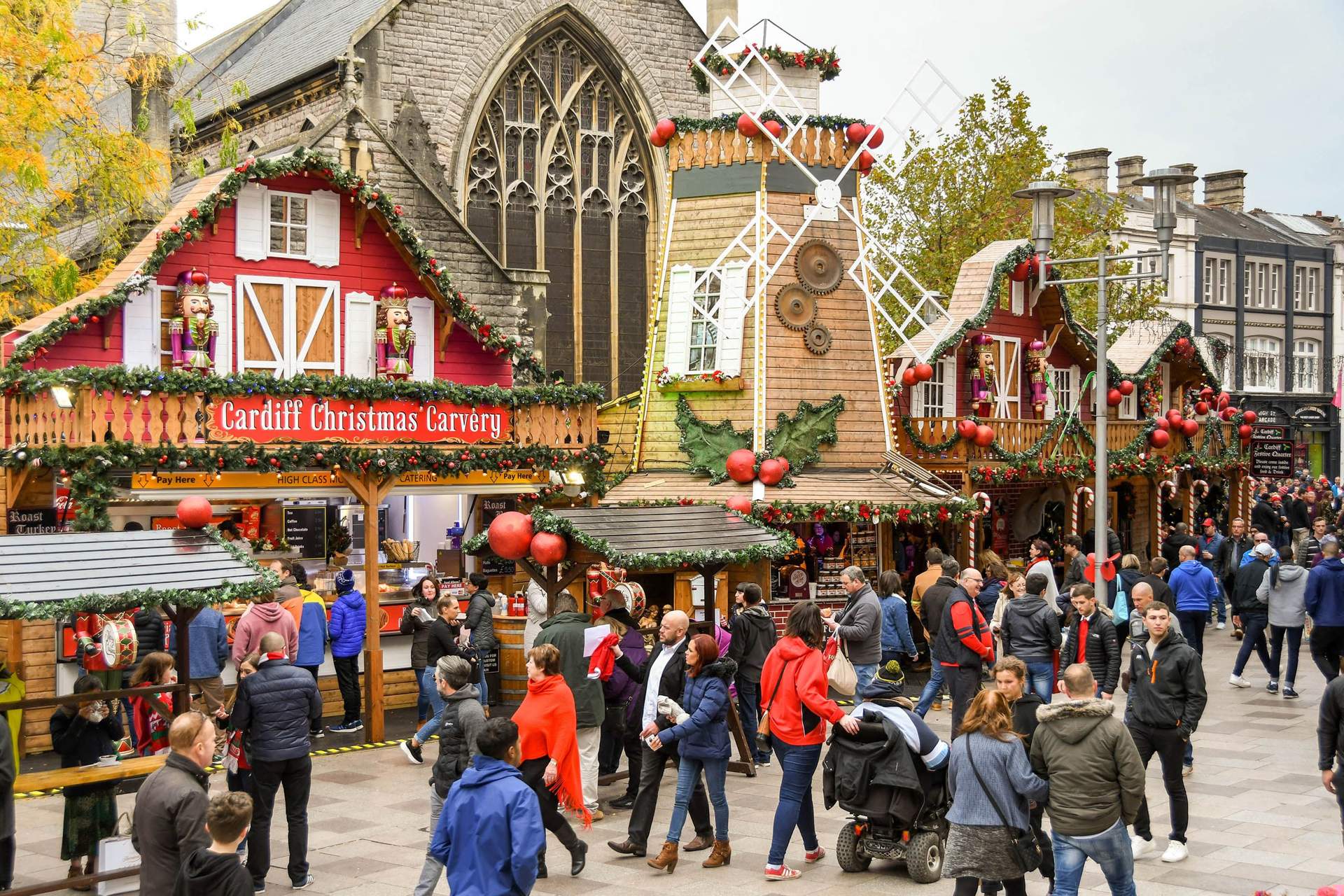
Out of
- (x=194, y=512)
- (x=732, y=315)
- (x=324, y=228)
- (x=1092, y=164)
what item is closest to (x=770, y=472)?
(x=732, y=315)

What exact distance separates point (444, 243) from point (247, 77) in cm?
1235

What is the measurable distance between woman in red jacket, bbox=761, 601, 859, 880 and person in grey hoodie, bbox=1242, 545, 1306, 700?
964 centimetres

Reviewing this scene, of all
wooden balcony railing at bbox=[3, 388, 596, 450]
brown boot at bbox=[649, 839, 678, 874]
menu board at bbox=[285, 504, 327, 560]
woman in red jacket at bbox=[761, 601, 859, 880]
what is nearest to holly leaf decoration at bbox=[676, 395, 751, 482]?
menu board at bbox=[285, 504, 327, 560]

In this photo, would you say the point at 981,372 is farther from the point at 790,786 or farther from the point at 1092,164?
the point at 1092,164

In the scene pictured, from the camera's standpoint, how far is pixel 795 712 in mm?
10414

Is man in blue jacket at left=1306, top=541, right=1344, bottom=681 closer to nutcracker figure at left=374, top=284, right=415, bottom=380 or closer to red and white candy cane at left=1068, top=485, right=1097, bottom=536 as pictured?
red and white candy cane at left=1068, top=485, right=1097, bottom=536

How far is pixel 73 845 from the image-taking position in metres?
10.6

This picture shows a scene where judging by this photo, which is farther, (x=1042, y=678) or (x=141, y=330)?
(x=141, y=330)

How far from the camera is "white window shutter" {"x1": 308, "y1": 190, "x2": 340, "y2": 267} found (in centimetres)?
1980

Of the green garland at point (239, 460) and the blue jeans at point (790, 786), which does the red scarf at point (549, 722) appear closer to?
the blue jeans at point (790, 786)

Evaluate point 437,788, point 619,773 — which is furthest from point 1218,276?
point 437,788

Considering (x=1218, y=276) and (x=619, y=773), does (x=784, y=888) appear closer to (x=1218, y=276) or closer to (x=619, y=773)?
(x=619, y=773)

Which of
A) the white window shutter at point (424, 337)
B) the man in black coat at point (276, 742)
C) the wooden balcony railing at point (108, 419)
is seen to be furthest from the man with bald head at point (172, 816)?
the white window shutter at point (424, 337)

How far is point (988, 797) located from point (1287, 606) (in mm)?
11025
